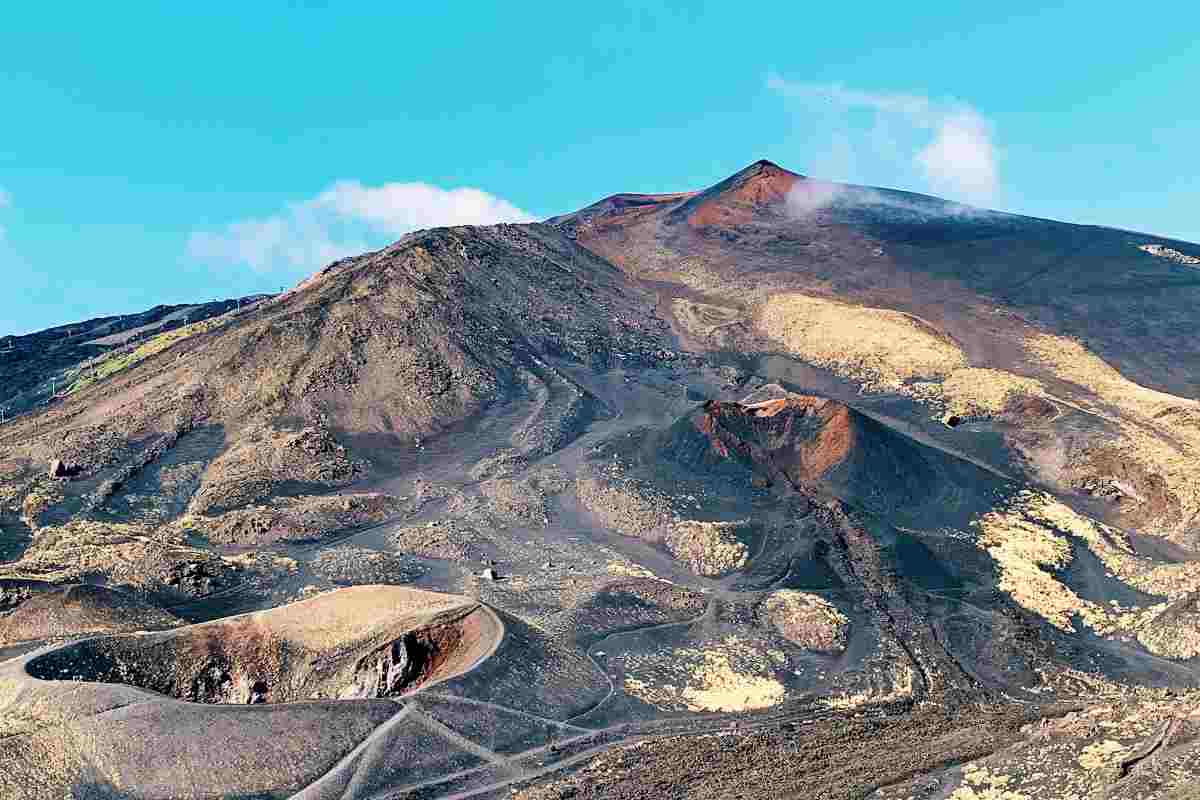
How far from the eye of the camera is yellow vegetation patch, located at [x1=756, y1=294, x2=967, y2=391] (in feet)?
210

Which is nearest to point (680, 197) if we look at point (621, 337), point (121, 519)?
point (621, 337)

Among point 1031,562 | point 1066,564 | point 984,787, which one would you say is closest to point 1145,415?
point 1066,564

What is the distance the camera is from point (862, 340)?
6788 centimetres

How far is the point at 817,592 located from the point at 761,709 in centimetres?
1001

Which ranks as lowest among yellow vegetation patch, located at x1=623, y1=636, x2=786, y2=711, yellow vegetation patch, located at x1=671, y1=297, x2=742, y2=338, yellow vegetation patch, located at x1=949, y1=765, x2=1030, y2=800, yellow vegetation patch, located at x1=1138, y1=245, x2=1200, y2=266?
yellow vegetation patch, located at x1=949, y1=765, x2=1030, y2=800

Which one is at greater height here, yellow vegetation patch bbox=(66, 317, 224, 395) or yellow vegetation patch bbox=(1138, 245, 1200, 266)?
yellow vegetation patch bbox=(1138, 245, 1200, 266)

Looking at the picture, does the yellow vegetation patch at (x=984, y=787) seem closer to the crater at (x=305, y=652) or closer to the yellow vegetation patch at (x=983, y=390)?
the crater at (x=305, y=652)

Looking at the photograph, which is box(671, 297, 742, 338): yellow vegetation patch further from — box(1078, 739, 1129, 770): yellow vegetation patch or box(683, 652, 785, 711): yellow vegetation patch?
box(1078, 739, 1129, 770): yellow vegetation patch

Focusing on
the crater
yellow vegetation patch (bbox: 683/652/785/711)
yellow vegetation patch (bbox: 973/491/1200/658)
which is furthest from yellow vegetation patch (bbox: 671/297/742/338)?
the crater

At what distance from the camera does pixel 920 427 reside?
2243 inches

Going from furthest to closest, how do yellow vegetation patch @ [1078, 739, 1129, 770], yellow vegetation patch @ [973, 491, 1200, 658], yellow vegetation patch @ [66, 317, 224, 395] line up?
yellow vegetation patch @ [66, 317, 224, 395]
yellow vegetation patch @ [973, 491, 1200, 658]
yellow vegetation patch @ [1078, 739, 1129, 770]

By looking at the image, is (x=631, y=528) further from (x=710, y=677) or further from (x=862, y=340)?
(x=862, y=340)

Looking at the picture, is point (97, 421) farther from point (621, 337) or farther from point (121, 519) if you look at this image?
point (621, 337)

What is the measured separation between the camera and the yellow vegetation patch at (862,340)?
6388 cm
